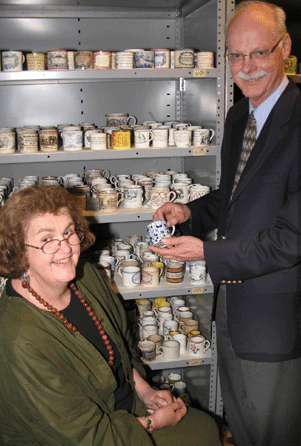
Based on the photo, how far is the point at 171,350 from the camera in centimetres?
250

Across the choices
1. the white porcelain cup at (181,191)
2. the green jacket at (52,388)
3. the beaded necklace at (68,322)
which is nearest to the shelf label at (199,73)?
the white porcelain cup at (181,191)

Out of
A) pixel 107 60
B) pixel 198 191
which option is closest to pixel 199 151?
pixel 198 191

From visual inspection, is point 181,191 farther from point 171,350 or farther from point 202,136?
point 171,350

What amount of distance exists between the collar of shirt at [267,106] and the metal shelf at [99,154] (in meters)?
0.65

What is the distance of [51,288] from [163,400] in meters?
0.67

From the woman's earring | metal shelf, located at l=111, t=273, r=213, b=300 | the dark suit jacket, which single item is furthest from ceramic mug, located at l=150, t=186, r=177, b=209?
the woman's earring

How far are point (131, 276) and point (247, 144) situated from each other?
3.29ft

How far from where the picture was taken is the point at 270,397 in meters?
1.72

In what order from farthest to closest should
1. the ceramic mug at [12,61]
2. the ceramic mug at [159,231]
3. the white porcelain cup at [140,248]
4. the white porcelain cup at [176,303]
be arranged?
the white porcelain cup at [176,303] < the white porcelain cup at [140,248] < the ceramic mug at [12,61] < the ceramic mug at [159,231]

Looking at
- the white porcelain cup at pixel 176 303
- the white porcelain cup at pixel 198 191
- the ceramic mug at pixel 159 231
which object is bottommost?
the white porcelain cup at pixel 176 303

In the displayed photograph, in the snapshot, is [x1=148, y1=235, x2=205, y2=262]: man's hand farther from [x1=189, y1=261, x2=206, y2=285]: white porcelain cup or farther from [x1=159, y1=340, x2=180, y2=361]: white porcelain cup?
[x1=159, y1=340, x2=180, y2=361]: white porcelain cup

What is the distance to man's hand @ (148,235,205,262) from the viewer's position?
1672 mm

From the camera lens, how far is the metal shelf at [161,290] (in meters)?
2.40

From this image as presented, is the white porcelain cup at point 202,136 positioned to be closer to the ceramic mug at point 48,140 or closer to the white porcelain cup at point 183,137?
the white porcelain cup at point 183,137
